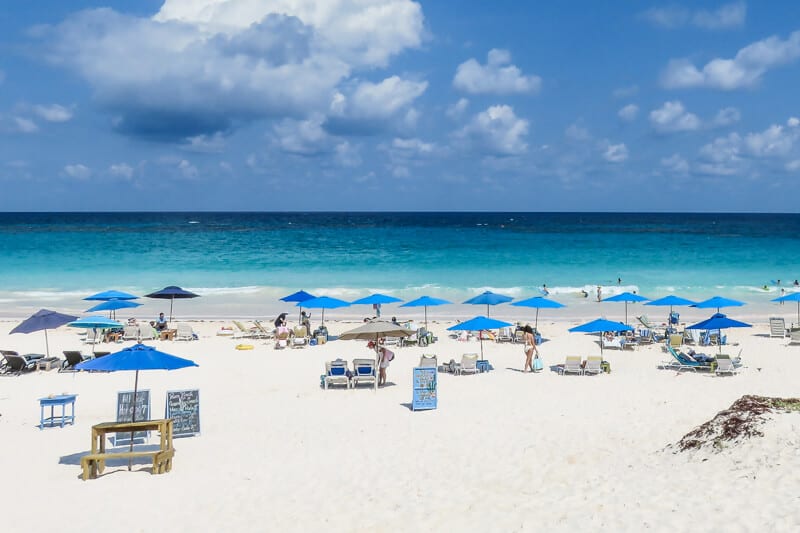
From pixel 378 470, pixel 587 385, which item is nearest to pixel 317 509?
pixel 378 470

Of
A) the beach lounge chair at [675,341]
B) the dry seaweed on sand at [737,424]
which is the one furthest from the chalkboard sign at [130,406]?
the beach lounge chair at [675,341]

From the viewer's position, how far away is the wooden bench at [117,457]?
8141 millimetres

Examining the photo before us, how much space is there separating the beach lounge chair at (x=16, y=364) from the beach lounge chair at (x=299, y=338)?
248 inches

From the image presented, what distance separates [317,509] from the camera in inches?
281

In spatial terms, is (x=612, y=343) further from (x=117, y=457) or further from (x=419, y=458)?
(x=117, y=457)

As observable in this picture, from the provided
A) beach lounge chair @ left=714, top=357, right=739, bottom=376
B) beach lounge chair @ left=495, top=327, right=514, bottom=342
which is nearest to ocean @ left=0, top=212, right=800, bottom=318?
beach lounge chair @ left=495, top=327, right=514, bottom=342

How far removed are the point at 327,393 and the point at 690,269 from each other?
37203 mm

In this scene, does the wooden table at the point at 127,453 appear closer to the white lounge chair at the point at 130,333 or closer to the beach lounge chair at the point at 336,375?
the beach lounge chair at the point at 336,375

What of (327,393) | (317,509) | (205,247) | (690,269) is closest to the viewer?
(317,509)

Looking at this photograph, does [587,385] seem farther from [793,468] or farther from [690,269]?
[690,269]

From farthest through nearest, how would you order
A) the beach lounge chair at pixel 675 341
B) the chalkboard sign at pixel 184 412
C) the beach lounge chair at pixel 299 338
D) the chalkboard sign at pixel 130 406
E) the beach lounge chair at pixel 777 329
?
the beach lounge chair at pixel 777 329
the beach lounge chair at pixel 299 338
the beach lounge chair at pixel 675 341
the chalkboard sign at pixel 130 406
the chalkboard sign at pixel 184 412

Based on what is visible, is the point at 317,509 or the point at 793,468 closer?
the point at 793,468

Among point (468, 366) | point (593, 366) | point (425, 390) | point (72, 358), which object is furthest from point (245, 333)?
point (593, 366)

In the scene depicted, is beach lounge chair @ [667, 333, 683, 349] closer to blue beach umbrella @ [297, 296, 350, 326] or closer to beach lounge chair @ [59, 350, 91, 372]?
blue beach umbrella @ [297, 296, 350, 326]
